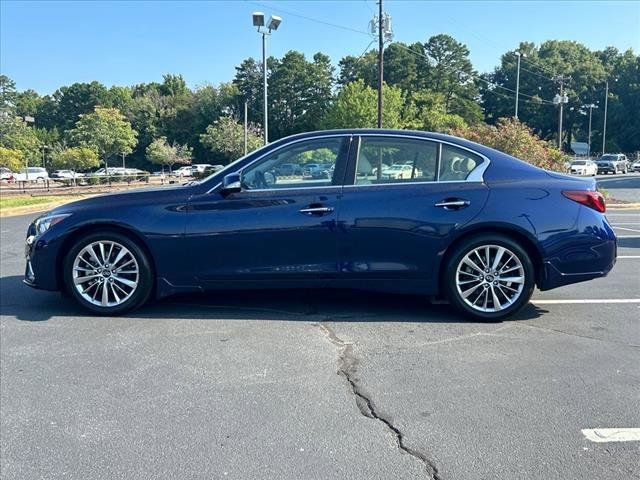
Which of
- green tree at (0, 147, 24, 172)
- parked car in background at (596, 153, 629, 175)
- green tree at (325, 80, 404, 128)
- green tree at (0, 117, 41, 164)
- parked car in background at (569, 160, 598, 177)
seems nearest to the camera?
parked car in background at (569, 160, 598, 177)

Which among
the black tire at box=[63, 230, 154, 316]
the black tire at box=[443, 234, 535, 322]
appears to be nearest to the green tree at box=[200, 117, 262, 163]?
the black tire at box=[63, 230, 154, 316]

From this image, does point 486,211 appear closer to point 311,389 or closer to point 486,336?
point 486,336

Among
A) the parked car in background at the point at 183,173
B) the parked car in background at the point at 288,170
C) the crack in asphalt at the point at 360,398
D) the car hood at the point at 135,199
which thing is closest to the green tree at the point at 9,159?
the parked car in background at the point at 183,173

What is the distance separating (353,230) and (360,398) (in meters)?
1.75

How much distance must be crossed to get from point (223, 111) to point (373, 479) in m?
87.4

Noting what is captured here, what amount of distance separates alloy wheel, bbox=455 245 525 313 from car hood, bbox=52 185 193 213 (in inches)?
99.2

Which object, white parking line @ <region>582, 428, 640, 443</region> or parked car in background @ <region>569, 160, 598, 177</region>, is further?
parked car in background @ <region>569, 160, 598, 177</region>

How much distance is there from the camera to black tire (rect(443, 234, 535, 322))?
16.1 ft

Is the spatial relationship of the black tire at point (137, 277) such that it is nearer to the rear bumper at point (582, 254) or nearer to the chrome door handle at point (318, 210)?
the chrome door handle at point (318, 210)

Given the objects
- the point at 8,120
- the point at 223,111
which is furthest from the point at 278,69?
the point at 8,120

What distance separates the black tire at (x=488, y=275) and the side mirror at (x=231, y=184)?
1933 mm

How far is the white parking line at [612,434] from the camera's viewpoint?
2961 mm

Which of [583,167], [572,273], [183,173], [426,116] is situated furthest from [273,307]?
[426,116]

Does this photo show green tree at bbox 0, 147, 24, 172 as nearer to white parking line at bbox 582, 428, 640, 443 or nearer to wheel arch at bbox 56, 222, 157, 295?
wheel arch at bbox 56, 222, 157, 295
